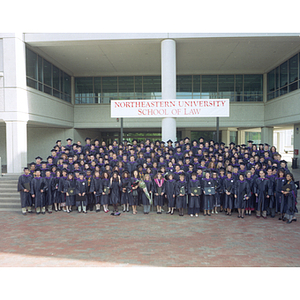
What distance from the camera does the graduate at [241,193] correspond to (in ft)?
25.3

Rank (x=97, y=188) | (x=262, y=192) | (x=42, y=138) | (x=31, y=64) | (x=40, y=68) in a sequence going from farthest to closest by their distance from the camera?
(x=42, y=138) < (x=40, y=68) < (x=31, y=64) < (x=97, y=188) < (x=262, y=192)

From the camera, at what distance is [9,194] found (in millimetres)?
9500

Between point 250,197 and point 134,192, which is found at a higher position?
point 134,192

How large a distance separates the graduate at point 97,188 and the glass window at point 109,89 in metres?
10.5

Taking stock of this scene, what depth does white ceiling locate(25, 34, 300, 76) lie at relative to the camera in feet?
39.4

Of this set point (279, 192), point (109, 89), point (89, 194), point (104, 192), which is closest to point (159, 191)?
point (104, 192)

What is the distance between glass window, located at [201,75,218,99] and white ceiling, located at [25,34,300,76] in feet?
1.51

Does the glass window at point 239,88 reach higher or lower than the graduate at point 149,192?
higher

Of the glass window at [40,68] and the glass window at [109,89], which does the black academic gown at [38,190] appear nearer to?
the glass window at [40,68]

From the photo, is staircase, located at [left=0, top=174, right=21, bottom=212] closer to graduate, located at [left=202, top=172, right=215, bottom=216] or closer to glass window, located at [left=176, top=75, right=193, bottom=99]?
graduate, located at [left=202, top=172, right=215, bottom=216]

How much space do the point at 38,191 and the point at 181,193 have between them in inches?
184

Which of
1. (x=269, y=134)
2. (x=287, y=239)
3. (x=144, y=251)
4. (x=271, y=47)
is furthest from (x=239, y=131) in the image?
(x=144, y=251)

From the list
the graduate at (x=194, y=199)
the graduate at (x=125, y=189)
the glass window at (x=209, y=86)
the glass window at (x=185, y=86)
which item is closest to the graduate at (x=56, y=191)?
the graduate at (x=125, y=189)

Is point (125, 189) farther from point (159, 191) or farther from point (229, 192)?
point (229, 192)
